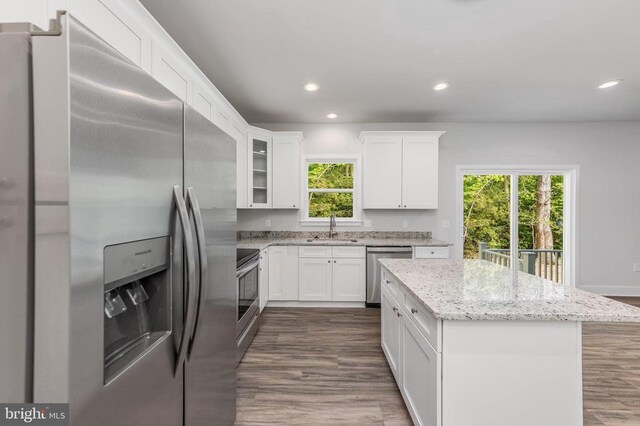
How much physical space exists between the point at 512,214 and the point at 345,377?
13.0ft

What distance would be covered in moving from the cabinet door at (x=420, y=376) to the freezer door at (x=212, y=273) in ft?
3.20

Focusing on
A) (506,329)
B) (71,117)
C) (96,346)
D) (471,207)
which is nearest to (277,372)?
(506,329)

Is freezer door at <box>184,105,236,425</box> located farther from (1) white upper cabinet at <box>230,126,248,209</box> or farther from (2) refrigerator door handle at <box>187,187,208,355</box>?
(1) white upper cabinet at <box>230,126,248,209</box>

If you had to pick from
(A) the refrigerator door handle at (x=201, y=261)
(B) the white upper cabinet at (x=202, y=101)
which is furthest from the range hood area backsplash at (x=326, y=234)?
(A) the refrigerator door handle at (x=201, y=261)

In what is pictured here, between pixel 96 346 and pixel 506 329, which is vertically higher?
pixel 96 346

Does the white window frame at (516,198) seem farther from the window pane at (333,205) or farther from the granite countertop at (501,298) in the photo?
the granite countertop at (501,298)

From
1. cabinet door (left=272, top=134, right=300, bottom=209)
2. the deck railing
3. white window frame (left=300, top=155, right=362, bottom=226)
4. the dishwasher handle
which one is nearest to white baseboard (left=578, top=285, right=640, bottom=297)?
the deck railing

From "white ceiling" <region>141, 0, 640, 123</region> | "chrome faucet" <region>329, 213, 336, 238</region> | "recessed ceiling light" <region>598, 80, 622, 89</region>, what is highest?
"recessed ceiling light" <region>598, 80, 622, 89</region>

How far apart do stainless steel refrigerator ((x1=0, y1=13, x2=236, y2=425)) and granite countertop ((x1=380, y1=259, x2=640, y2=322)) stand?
108 cm

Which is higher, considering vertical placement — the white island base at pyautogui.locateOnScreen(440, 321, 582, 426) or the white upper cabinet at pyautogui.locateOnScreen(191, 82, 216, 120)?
the white upper cabinet at pyautogui.locateOnScreen(191, 82, 216, 120)

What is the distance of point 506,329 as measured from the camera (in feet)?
4.33

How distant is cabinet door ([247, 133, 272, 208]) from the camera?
13.8 feet

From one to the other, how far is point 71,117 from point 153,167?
0.92 feet

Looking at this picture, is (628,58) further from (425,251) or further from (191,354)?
(191,354)
